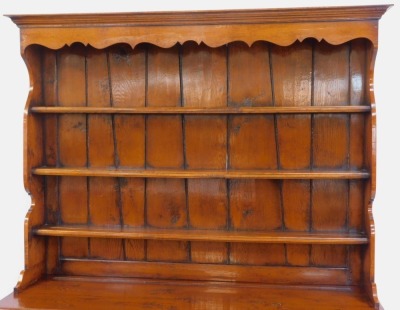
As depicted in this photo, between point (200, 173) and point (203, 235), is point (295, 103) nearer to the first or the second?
point (200, 173)

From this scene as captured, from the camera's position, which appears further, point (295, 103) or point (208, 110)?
point (295, 103)

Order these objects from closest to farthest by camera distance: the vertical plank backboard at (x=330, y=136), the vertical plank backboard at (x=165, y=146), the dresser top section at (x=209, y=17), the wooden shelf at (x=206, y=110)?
the dresser top section at (x=209, y=17) → the wooden shelf at (x=206, y=110) → the vertical plank backboard at (x=330, y=136) → the vertical plank backboard at (x=165, y=146)

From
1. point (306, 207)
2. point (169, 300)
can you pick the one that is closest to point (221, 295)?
point (169, 300)

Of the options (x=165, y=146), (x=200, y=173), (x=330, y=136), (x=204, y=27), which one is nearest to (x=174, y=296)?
(x=200, y=173)

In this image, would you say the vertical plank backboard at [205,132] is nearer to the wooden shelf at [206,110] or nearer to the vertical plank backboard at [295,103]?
the wooden shelf at [206,110]

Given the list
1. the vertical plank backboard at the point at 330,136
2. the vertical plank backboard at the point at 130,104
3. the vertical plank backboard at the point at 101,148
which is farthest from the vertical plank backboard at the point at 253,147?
the vertical plank backboard at the point at 101,148

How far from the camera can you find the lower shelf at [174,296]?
2811 millimetres

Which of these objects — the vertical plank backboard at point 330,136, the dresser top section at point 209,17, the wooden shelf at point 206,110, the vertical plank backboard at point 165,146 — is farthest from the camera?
the vertical plank backboard at point 165,146

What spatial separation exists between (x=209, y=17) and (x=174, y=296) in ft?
4.73

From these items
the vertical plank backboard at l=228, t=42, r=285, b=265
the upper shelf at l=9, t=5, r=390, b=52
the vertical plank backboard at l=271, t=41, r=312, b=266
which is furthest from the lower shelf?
the upper shelf at l=9, t=5, r=390, b=52

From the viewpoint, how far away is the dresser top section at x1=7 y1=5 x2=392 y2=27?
2.73 m

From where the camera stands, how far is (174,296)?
2951 mm

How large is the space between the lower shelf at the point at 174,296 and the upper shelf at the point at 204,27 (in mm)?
1292

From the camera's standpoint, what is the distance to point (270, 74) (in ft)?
10.1
